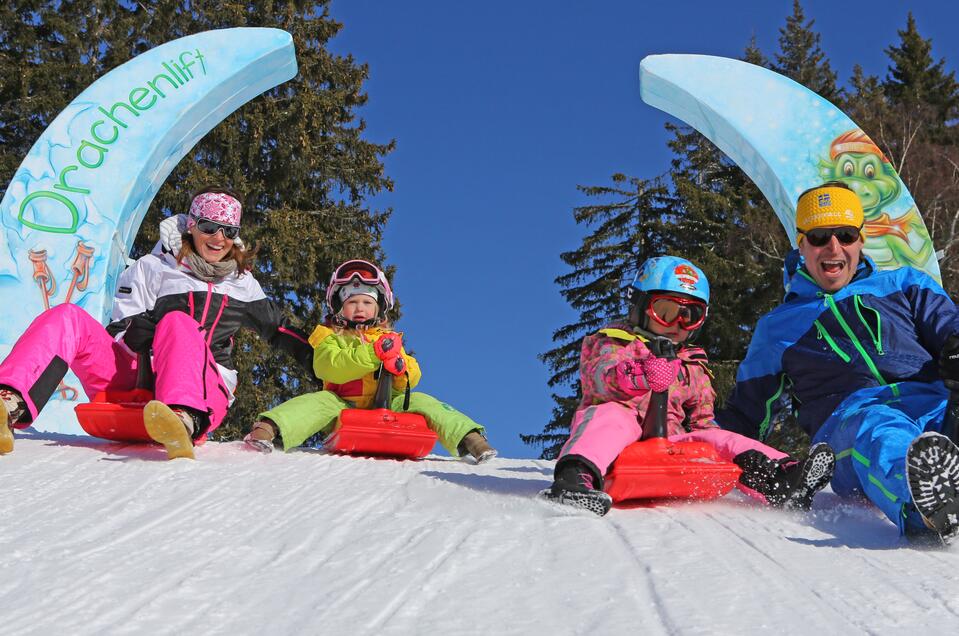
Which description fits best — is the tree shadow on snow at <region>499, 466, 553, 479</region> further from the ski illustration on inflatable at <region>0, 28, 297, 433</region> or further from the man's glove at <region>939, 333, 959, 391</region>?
the ski illustration on inflatable at <region>0, 28, 297, 433</region>

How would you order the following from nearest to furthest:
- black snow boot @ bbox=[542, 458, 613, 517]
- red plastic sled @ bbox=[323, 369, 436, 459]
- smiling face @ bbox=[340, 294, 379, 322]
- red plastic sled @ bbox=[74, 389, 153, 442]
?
black snow boot @ bbox=[542, 458, 613, 517] → red plastic sled @ bbox=[74, 389, 153, 442] → red plastic sled @ bbox=[323, 369, 436, 459] → smiling face @ bbox=[340, 294, 379, 322]

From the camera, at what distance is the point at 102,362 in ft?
13.3

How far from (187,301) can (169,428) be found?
1114 millimetres

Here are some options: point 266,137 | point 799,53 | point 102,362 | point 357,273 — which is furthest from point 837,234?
point 799,53

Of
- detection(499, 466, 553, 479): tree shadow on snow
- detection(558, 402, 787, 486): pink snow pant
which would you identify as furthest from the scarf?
detection(558, 402, 787, 486): pink snow pant

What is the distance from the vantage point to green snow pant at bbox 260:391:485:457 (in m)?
4.36

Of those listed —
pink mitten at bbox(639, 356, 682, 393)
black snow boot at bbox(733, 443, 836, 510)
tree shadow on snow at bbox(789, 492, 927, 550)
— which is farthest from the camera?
pink mitten at bbox(639, 356, 682, 393)

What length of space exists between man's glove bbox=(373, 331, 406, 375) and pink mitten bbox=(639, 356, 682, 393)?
158 cm

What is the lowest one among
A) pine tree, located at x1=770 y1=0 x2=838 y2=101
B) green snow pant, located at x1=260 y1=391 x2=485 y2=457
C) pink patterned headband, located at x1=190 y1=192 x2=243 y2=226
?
green snow pant, located at x1=260 y1=391 x2=485 y2=457

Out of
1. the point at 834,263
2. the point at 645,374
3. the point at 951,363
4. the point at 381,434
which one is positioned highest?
the point at 834,263

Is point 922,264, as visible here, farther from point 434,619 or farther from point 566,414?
point 566,414

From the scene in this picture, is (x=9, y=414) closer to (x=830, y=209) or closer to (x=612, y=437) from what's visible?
(x=612, y=437)

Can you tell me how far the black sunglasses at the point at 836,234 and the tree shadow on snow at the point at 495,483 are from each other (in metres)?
1.49

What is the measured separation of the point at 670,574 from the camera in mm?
2098
